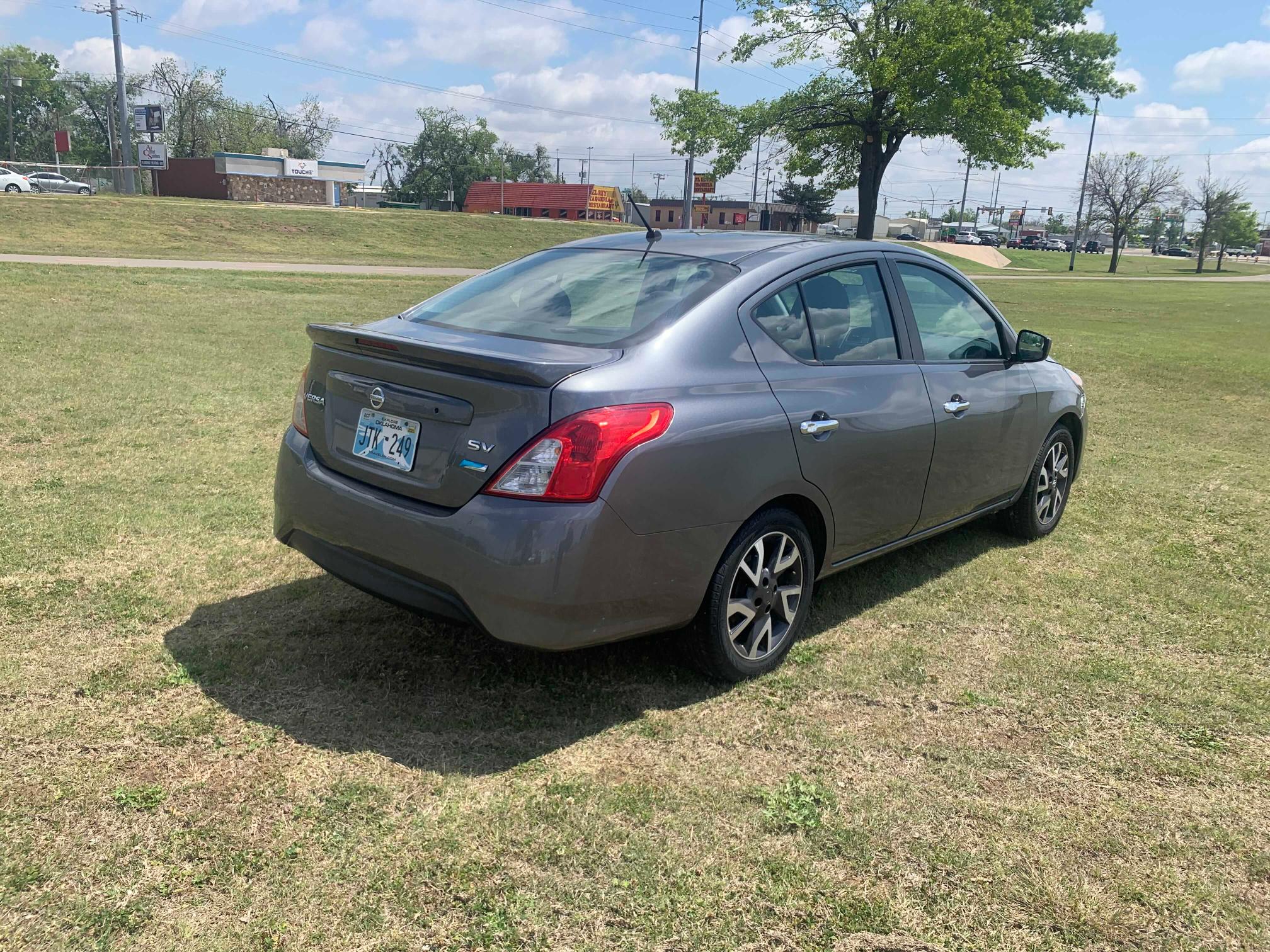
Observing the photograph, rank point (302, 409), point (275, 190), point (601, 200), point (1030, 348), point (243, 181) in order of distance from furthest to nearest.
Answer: point (601, 200)
point (275, 190)
point (243, 181)
point (1030, 348)
point (302, 409)

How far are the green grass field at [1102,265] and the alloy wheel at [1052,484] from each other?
43831 mm

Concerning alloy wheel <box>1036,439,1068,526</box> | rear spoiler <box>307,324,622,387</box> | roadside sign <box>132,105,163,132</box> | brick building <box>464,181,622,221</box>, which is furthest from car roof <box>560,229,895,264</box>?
brick building <box>464,181,622,221</box>

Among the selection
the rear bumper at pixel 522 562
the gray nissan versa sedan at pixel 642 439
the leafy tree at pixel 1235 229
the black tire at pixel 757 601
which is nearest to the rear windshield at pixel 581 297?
the gray nissan versa sedan at pixel 642 439

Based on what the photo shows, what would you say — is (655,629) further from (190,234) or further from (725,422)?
(190,234)

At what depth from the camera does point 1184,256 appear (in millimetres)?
98812

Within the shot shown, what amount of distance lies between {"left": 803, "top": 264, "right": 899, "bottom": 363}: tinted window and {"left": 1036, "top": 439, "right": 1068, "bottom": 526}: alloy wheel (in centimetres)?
172

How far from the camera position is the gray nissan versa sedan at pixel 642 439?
2879 mm

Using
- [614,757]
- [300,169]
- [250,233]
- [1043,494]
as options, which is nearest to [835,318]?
[614,757]

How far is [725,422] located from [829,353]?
81 centimetres

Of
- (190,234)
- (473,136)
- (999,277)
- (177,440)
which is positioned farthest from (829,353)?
(473,136)

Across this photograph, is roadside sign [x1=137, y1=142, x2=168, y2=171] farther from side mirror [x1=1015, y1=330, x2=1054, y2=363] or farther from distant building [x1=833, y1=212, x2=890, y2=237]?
distant building [x1=833, y1=212, x2=890, y2=237]

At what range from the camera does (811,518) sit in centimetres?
367

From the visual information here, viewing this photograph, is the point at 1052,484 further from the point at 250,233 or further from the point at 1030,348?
the point at 250,233

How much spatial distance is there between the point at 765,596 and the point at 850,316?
1.24 metres
